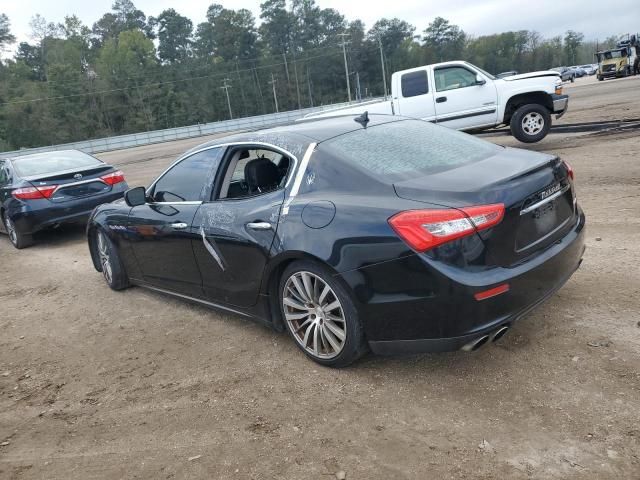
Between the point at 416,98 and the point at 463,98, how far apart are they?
1013 mm

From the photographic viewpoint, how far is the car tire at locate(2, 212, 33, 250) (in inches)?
342

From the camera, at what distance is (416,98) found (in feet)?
39.4

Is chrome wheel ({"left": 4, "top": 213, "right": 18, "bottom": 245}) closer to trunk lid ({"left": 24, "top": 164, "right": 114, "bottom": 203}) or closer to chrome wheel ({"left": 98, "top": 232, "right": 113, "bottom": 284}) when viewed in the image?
trunk lid ({"left": 24, "top": 164, "right": 114, "bottom": 203})

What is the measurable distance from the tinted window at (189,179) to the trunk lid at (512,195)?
177 centimetres

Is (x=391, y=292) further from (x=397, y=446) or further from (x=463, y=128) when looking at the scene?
(x=463, y=128)

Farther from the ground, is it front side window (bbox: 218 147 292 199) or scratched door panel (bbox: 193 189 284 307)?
front side window (bbox: 218 147 292 199)

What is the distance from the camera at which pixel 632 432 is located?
262 centimetres

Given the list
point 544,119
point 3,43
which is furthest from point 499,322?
point 3,43

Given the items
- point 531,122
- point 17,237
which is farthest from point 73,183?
point 531,122

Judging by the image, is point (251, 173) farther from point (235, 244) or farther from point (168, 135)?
point (168, 135)

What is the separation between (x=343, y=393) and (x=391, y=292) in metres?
0.73

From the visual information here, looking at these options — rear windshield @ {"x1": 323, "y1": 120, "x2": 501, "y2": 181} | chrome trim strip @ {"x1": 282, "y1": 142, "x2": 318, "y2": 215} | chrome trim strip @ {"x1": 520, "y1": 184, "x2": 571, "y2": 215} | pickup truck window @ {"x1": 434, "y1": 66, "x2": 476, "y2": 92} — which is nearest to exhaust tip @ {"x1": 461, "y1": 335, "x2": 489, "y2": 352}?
chrome trim strip @ {"x1": 520, "y1": 184, "x2": 571, "y2": 215}

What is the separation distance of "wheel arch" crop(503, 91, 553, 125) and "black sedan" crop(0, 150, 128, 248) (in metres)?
7.85

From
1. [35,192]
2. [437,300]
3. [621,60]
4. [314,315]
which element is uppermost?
[621,60]
